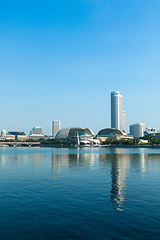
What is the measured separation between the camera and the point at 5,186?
2852 cm

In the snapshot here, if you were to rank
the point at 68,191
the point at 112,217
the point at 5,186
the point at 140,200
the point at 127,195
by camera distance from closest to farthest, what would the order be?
the point at 112,217, the point at 140,200, the point at 127,195, the point at 68,191, the point at 5,186

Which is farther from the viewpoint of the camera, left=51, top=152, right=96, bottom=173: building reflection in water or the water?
left=51, top=152, right=96, bottom=173: building reflection in water

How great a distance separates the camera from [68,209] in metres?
19.3

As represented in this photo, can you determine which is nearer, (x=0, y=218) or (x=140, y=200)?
(x=0, y=218)

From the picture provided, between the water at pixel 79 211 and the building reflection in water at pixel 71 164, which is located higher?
the water at pixel 79 211

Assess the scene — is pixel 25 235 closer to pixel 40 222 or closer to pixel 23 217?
pixel 40 222

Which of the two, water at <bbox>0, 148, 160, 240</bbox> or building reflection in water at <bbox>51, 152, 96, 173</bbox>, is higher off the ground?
water at <bbox>0, 148, 160, 240</bbox>

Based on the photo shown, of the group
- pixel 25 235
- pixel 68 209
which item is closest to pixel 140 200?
pixel 68 209

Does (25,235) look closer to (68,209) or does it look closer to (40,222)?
(40,222)

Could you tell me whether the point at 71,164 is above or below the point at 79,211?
below

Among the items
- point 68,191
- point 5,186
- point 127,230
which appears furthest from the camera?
point 5,186

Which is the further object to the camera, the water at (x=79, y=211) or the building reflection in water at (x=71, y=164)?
the building reflection in water at (x=71, y=164)

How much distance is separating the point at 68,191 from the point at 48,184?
5.04 metres

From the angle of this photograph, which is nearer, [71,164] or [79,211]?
→ [79,211]
